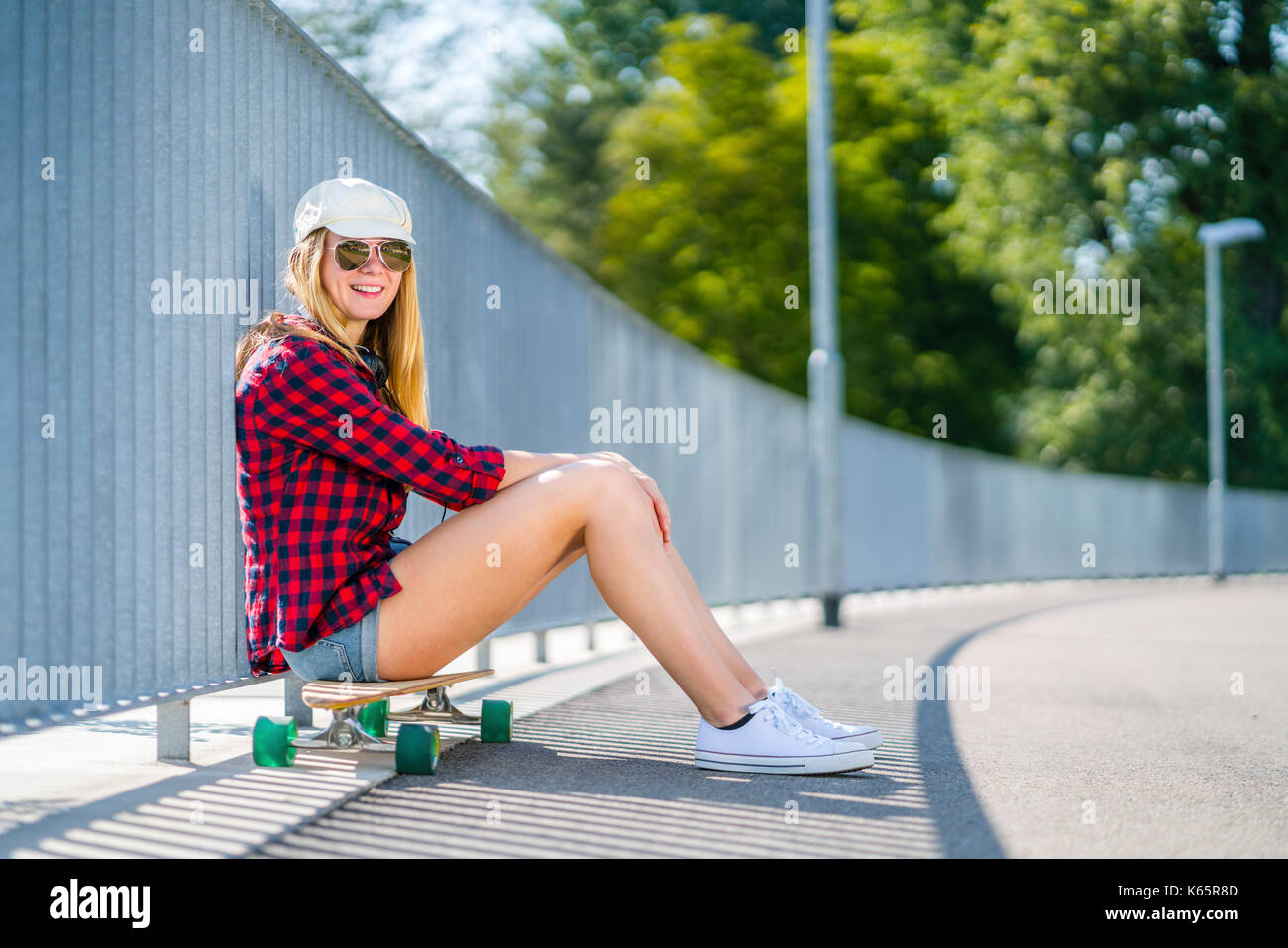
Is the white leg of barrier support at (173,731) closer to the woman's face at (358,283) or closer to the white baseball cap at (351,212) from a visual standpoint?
the woman's face at (358,283)

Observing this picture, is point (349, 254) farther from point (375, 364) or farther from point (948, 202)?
point (948, 202)

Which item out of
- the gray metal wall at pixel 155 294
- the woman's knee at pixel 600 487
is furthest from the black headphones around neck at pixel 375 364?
the woman's knee at pixel 600 487

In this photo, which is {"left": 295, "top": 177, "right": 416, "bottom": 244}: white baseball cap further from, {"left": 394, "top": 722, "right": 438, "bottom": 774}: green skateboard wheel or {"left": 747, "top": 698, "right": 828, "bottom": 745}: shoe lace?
{"left": 747, "top": 698, "right": 828, "bottom": 745}: shoe lace

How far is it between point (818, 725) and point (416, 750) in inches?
45.3

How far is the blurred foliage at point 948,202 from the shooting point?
28797mm

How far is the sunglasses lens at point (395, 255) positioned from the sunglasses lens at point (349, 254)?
7cm

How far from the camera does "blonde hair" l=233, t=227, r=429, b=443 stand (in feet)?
13.6

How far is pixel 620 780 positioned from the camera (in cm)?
414

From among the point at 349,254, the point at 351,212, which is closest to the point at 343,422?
the point at 349,254

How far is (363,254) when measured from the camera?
429 centimetres

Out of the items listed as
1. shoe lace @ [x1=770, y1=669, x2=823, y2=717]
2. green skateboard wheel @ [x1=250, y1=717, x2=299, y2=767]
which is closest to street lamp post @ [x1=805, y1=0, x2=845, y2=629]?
shoe lace @ [x1=770, y1=669, x2=823, y2=717]
